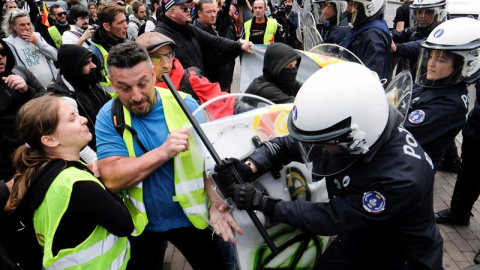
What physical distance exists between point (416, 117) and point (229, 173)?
168cm

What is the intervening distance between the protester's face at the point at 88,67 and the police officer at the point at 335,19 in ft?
9.53

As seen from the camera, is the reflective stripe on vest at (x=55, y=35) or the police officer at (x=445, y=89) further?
the reflective stripe on vest at (x=55, y=35)

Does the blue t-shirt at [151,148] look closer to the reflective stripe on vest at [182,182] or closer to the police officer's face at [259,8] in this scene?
the reflective stripe on vest at [182,182]

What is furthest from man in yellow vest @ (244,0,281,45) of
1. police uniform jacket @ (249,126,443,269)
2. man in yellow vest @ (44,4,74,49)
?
police uniform jacket @ (249,126,443,269)

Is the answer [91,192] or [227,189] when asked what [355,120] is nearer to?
[227,189]

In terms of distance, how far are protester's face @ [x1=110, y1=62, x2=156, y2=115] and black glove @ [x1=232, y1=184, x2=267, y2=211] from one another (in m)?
0.72

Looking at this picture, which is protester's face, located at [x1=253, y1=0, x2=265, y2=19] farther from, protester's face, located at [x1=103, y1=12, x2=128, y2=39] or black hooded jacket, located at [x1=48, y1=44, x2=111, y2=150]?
black hooded jacket, located at [x1=48, y1=44, x2=111, y2=150]

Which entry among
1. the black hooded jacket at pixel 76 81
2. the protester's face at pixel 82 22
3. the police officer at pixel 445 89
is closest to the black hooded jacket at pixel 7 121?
the black hooded jacket at pixel 76 81

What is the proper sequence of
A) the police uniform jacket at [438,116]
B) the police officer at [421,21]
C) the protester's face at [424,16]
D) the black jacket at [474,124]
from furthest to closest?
the protester's face at [424,16]
the police officer at [421,21]
the black jacket at [474,124]
the police uniform jacket at [438,116]

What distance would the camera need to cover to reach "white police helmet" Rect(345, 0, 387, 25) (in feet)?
13.0

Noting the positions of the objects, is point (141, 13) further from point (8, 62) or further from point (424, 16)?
point (424, 16)

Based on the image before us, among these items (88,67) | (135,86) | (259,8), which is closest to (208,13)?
(259,8)

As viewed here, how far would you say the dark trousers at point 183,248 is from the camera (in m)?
2.38

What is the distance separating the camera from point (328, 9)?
4.89 meters
